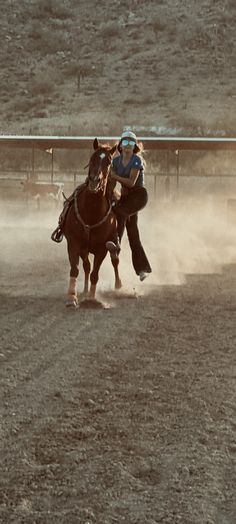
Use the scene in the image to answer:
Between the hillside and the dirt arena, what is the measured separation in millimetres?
45056

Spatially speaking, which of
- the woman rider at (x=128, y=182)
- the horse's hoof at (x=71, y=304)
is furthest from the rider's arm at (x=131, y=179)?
the horse's hoof at (x=71, y=304)

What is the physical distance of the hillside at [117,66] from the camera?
190ft

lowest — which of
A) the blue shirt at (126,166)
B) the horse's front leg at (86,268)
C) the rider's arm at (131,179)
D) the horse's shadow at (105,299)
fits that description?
the horse's shadow at (105,299)

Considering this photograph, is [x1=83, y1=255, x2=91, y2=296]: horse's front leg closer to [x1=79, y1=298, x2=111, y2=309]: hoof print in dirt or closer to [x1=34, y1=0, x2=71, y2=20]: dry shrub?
[x1=79, y1=298, x2=111, y2=309]: hoof print in dirt

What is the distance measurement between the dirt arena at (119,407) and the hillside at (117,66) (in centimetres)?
4506

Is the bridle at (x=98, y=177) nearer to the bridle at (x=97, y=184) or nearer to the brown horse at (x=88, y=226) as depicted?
the bridle at (x=97, y=184)

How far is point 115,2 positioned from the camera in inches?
3196

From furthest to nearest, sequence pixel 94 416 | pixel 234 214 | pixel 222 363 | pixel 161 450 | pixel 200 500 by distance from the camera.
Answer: pixel 234 214 < pixel 222 363 < pixel 94 416 < pixel 161 450 < pixel 200 500

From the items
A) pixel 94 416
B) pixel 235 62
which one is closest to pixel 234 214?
pixel 94 416

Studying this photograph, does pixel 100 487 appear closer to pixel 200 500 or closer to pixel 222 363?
pixel 200 500

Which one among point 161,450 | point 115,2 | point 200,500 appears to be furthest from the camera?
point 115,2

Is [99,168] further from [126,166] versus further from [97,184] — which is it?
[126,166]

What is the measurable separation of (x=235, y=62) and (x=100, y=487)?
210 feet

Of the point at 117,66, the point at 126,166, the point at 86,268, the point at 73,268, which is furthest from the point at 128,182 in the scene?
the point at 117,66
